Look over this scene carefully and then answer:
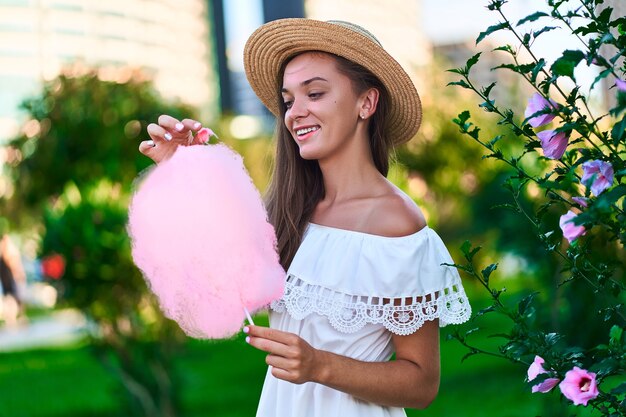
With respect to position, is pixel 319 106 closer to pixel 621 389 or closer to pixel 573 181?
pixel 573 181

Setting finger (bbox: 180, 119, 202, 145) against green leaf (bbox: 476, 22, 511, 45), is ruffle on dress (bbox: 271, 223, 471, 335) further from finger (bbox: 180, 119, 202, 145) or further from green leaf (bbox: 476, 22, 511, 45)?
green leaf (bbox: 476, 22, 511, 45)

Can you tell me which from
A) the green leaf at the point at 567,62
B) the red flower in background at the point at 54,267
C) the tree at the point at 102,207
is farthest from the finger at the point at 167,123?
the red flower in background at the point at 54,267

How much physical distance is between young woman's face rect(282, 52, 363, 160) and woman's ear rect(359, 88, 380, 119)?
3 centimetres

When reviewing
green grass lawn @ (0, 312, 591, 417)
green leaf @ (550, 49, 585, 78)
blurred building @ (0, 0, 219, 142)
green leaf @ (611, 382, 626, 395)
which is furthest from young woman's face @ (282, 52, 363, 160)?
blurred building @ (0, 0, 219, 142)

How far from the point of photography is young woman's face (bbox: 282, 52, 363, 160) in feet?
6.86

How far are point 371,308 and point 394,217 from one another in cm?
22

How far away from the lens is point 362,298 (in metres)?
2.01

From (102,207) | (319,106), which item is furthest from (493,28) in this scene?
(102,207)

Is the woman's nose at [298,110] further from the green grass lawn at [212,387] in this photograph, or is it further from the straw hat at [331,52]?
the green grass lawn at [212,387]

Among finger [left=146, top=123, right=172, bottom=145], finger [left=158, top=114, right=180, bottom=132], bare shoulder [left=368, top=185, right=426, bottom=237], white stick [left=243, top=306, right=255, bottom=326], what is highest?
finger [left=158, top=114, right=180, bottom=132]

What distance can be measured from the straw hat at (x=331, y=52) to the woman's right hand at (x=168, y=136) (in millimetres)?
243

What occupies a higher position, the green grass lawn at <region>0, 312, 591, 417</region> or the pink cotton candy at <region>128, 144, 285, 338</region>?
the pink cotton candy at <region>128, 144, 285, 338</region>

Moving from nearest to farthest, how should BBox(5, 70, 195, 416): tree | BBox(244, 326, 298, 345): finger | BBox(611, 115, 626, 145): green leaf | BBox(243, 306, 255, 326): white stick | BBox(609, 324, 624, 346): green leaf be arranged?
BBox(611, 115, 626, 145): green leaf < BBox(609, 324, 624, 346): green leaf < BBox(244, 326, 298, 345): finger < BBox(243, 306, 255, 326): white stick < BBox(5, 70, 195, 416): tree

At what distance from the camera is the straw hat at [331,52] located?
6.86ft
